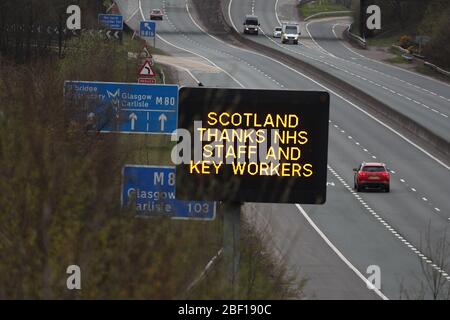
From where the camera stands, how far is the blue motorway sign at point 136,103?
19469 mm

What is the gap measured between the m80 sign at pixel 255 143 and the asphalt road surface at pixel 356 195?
0.66m

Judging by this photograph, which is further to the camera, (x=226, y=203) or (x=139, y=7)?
(x=139, y=7)

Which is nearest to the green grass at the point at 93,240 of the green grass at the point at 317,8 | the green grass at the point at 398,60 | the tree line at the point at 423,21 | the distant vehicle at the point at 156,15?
the tree line at the point at 423,21

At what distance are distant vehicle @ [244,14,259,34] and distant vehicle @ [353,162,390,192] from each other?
5875cm

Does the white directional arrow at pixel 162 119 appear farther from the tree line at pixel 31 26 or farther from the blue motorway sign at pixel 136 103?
the tree line at pixel 31 26

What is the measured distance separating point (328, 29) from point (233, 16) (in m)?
9.24

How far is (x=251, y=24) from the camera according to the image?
103188 millimetres

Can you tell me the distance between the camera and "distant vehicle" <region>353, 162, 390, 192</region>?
44.4 meters

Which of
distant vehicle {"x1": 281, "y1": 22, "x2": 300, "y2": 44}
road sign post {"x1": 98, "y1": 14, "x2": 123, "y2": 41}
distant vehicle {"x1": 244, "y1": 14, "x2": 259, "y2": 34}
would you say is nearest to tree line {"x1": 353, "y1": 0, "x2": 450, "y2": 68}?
distant vehicle {"x1": 281, "y1": 22, "x2": 300, "y2": 44}

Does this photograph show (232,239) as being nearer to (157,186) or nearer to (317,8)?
(157,186)

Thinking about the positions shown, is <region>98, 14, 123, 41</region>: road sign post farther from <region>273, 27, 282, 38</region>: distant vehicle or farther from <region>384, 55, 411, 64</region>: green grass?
<region>273, 27, 282, 38</region>: distant vehicle
